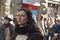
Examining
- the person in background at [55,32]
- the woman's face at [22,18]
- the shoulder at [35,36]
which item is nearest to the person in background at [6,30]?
the person in background at [55,32]

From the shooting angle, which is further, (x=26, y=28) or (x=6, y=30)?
(x=6, y=30)

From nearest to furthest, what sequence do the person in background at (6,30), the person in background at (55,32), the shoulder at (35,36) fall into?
the shoulder at (35,36)
the person in background at (55,32)
the person in background at (6,30)

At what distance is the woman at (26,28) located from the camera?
235 cm

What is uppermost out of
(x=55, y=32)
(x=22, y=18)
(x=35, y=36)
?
(x=22, y=18)

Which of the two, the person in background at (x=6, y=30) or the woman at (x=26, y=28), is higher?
the woman at (x=26, y=28)

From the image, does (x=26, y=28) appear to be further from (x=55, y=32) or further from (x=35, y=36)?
(x=55, y=32)

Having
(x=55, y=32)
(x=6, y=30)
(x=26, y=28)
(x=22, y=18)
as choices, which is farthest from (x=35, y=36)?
(x=6, y=30)

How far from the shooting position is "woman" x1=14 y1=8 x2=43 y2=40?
2.35 m

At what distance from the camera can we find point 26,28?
7.85 ft

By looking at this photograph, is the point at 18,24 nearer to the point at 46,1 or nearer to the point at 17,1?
the point at 46,1

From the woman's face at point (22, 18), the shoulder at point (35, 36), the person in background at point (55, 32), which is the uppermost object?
the woman's face at point (22, 18)

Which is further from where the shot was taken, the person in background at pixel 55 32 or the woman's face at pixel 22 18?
the person in background at pixel 55 32

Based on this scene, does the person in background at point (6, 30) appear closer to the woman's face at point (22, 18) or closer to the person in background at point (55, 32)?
the person in background at point (55, 32)

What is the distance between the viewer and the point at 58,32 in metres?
4.39
